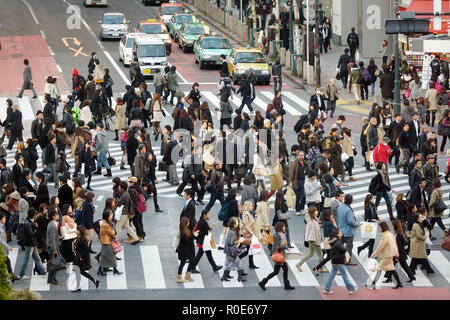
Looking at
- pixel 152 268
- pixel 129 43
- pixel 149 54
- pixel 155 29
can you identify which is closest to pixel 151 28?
pixel 155 29

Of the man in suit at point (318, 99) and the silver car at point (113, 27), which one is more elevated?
the silver car at point (113, 27)

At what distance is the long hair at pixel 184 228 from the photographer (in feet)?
71.2

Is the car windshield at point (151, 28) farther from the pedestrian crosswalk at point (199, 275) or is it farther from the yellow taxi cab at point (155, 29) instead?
the pedestrian crosswalk at point (199, 275)

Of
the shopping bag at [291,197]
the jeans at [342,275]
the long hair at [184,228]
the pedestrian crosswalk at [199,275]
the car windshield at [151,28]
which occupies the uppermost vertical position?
the car windshield at [151,28]

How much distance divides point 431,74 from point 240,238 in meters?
19.3

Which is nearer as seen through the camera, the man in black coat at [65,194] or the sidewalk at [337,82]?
the man in black coat at [65,194]

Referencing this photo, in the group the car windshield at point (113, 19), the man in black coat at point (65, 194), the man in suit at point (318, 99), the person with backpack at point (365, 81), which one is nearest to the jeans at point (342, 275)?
the man in black coat at point (65, 194)

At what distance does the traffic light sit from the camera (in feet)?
106

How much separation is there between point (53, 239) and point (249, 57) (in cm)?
2477

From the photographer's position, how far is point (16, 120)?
110 feet

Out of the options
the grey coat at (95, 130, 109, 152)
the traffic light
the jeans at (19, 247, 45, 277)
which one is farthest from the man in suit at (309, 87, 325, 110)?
the jeans at (19, 247, 45, 277)

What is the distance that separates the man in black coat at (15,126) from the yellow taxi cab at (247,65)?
13.0m

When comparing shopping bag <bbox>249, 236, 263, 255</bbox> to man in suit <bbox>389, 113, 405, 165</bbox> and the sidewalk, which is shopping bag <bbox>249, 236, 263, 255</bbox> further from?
the sidewalk
